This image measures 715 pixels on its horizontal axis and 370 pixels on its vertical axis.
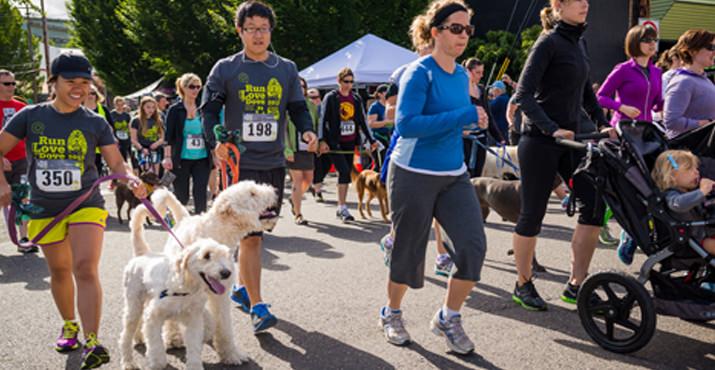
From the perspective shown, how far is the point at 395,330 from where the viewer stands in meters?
4.12

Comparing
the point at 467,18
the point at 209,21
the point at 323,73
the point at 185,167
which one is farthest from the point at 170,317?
the point at 209,21

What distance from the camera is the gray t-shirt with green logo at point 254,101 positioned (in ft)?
14.4

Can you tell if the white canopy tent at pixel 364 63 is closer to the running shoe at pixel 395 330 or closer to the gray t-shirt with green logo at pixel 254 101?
the gray t-shirt with green logo at pixel 254 101

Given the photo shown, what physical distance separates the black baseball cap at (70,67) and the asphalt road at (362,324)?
1.82 meters

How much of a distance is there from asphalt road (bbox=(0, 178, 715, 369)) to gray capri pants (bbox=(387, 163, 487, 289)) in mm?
566

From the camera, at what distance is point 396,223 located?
389 cm

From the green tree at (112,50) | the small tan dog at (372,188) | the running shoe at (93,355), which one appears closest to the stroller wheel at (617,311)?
the running shoe at (93,355)

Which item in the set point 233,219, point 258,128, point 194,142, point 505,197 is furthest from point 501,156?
point 233,219

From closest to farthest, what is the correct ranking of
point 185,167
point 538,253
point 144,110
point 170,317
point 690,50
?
point 170,317 < point 690,50 < point 538,253 < point 185,167 < point 144,110

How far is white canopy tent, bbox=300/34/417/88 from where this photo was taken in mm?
16312

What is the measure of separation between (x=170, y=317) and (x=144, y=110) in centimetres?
819

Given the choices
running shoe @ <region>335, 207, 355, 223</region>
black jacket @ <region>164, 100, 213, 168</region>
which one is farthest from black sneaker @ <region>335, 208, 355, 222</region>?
black jacket @ <region>164, 100, 213, 168</region>

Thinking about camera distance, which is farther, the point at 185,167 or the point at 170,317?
the point at 185,167

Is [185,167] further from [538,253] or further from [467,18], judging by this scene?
[467,18]
